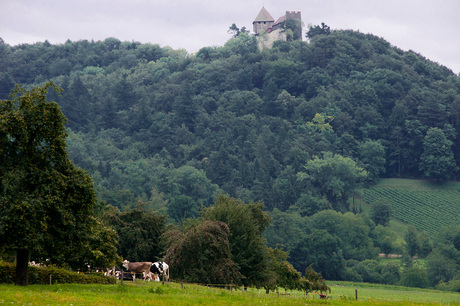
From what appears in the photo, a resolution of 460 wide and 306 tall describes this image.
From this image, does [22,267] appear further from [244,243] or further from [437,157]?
[437,157]

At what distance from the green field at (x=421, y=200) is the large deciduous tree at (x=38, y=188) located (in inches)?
4549

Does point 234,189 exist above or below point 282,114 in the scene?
below

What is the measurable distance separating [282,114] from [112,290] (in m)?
171

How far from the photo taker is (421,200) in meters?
146

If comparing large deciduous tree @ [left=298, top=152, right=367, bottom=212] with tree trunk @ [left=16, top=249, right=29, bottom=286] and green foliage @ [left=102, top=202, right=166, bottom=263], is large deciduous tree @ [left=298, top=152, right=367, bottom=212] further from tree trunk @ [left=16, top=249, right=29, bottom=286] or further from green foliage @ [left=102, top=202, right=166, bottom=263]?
tree trunk @ [left=16, top=249, right=29, bottom=286]

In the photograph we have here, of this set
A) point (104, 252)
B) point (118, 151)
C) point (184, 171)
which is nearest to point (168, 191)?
point (184, 171)

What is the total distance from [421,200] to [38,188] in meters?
134

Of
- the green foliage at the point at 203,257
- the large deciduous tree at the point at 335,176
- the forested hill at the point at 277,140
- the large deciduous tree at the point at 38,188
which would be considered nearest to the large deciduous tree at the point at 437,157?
the forested hill at the point at 277,140

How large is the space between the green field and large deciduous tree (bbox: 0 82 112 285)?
115540 millimetres

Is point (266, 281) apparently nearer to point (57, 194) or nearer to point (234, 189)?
point (57, 194)

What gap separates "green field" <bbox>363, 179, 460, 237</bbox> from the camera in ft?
443

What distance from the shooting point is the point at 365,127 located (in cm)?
18150

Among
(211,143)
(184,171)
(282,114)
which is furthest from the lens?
(282,114)

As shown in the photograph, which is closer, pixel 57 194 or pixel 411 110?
pixel 57 194
